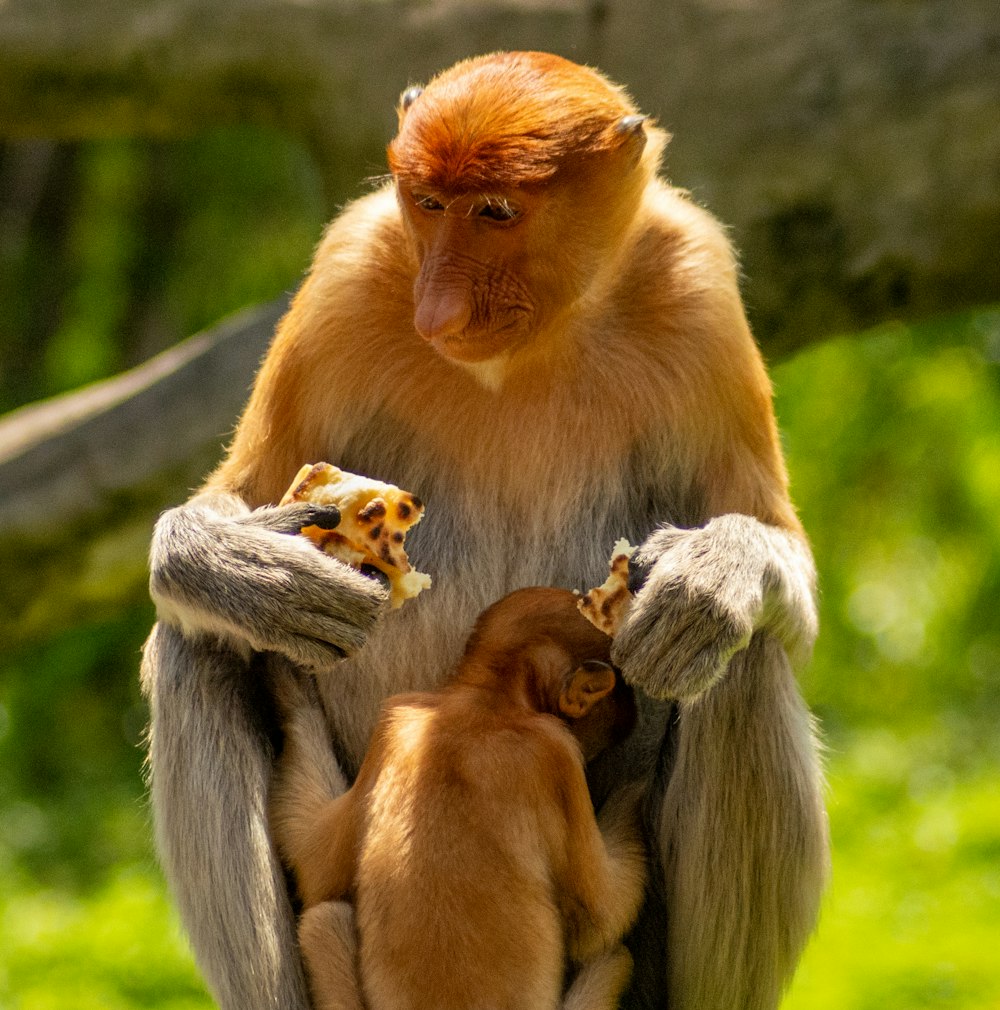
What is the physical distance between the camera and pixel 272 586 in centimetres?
351

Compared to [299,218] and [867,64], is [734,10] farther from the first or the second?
[299,218]

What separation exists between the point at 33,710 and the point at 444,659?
6.33m

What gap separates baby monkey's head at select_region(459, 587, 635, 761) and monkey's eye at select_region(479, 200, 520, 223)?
84cm

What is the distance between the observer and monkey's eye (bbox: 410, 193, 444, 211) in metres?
3.40

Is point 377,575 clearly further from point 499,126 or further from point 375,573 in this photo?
point 499,126

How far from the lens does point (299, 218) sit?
10.2 m

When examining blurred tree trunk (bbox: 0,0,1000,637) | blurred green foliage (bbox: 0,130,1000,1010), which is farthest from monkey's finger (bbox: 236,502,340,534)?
blurred green foliage (bbox: 0,130,1000,1010)

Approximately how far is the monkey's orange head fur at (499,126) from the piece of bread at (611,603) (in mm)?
856

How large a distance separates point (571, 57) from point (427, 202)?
10.0ft

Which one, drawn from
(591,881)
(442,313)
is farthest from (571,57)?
(591,881)

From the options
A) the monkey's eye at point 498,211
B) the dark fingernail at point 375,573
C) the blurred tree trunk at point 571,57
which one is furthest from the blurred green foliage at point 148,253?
the monkey's eye at point 498,211

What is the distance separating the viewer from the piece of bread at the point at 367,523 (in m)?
3.51

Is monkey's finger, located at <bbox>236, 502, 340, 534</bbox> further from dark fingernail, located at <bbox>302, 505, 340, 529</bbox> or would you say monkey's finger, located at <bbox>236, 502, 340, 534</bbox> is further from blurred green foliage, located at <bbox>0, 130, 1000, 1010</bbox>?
blurred green foliage, located at <bbox>0, 130, 1000, 1010</bbox>

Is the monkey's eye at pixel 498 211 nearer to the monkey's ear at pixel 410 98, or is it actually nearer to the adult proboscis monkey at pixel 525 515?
the adult proboscis monkey at pixel 525 515
